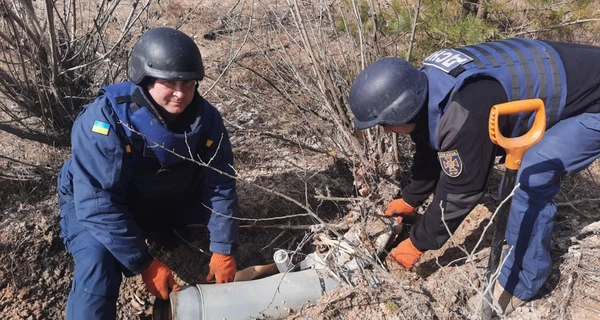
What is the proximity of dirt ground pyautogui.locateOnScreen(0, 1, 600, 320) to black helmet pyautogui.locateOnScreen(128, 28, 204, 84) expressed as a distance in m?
0.66

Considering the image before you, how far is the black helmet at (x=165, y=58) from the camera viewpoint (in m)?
2.20

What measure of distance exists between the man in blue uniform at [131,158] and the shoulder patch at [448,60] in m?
1.04

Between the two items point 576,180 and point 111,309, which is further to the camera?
point 576,180

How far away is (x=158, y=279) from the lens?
8.07 ft

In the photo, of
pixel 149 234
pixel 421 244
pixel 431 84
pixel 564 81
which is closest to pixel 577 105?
pixel 564 81

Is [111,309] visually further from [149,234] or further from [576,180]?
[576,180]

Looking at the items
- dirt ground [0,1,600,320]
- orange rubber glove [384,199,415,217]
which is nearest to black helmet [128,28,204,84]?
dirt ground [0,1,600,320]

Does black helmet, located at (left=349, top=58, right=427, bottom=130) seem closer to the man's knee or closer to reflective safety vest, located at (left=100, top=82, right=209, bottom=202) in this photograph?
reflective safety vest, located at (left=100, top=82, right=209, bottom=202)

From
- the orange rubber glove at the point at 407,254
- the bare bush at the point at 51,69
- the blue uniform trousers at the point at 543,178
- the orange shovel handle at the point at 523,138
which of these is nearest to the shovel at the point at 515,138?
the orange shovel handle at the point at 523,138

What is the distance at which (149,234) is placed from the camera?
294cm

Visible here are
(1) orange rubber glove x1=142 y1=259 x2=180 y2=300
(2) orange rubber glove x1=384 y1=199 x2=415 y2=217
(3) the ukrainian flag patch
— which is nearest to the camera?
(3) the ukrainian flag patch

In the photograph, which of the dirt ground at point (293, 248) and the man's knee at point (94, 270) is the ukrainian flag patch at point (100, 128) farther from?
the dirt ground at point (293, 248)

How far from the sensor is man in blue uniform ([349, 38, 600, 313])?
2139mm

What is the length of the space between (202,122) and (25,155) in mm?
1618
